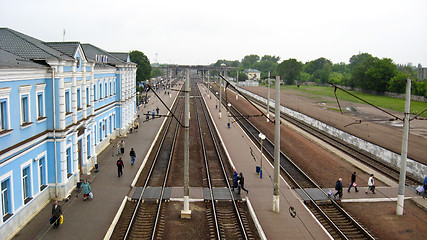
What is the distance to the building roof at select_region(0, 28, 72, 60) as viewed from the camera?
59.3 feet

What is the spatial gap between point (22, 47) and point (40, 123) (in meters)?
4.07

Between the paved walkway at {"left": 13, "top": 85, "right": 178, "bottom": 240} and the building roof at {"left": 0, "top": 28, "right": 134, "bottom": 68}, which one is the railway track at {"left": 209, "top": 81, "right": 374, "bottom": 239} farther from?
the building roof at {"left": 0, "top": 28, "right": 134, "bottom": 68}

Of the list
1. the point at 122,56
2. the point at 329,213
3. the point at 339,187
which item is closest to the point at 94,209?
the point at 329,213

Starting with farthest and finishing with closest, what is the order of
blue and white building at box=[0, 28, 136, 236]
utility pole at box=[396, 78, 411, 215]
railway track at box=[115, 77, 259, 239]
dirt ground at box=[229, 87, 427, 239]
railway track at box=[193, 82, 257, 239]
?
utility pole at box=[396, 78, 411, 215] → dirt ground at box=[229, 87, 427, 239] → railway track at box=[193, 82, 257, 239] → railway track at box=[115, 77, 259, 239] → blue and white building at box=[0, 28, 136, 236]

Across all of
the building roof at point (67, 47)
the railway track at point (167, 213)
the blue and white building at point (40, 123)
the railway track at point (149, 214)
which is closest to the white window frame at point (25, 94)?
the blue and white building at point (40, 123)

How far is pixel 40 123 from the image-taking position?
1762cm

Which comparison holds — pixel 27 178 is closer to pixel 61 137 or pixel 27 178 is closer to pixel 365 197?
pixel 61 137

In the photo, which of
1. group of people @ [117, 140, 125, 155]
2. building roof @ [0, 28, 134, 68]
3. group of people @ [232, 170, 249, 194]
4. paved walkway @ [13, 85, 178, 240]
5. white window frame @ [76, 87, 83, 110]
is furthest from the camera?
group of people @ [117, 140, 125, 155]

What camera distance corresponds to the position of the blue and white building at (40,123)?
14781 millimetres

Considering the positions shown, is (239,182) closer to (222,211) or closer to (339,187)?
(222,211)

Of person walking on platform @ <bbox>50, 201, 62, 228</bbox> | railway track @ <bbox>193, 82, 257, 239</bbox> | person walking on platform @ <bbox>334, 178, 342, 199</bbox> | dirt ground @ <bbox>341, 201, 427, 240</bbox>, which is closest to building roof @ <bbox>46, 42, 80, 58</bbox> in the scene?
person walking on platform @ <bbox>50, 201, 62, 228</bbox>

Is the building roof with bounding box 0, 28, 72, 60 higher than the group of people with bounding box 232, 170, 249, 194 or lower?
higher

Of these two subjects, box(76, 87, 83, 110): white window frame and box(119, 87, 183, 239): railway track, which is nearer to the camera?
box(119, 87, 183, 239): railway track

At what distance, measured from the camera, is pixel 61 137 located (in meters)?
18.8
